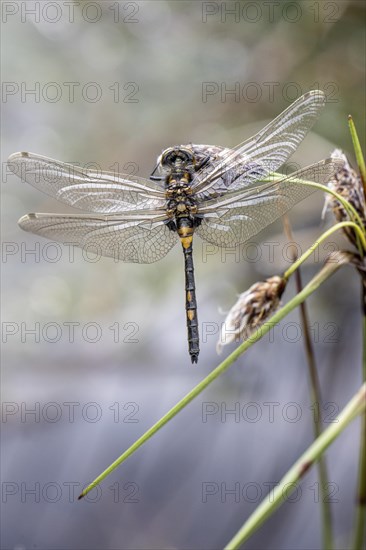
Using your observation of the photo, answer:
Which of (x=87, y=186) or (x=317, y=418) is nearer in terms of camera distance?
(x=87, y=186)

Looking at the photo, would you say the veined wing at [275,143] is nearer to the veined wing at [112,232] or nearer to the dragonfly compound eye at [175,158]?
the dragonfly compound eye at [175,158]

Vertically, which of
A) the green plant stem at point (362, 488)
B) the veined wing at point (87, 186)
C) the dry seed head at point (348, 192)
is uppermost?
the veined wing at point (87, 186)

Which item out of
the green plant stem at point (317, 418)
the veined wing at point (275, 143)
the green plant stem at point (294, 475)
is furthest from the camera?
the green plant stem at point (317, 418)

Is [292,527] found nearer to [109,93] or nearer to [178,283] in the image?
[178,283]

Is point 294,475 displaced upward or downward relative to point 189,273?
downward

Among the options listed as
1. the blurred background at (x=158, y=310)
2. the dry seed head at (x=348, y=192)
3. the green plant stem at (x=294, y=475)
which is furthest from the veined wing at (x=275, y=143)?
the green plant stem at (x=294, y=475)

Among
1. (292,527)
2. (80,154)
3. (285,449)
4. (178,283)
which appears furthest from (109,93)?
(292,527)

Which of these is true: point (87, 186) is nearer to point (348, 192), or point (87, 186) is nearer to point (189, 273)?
point (189, 273)

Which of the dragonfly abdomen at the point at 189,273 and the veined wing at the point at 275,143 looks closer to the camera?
the veined wing at the point at 275,143

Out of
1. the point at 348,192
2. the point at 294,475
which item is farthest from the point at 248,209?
the point at 294,475
